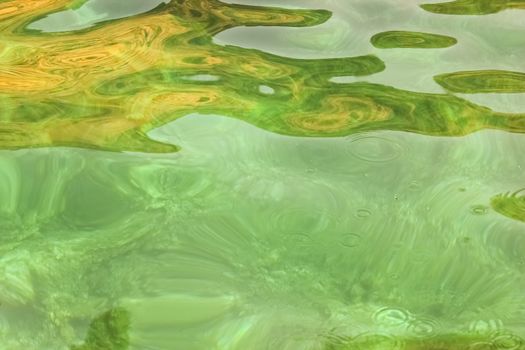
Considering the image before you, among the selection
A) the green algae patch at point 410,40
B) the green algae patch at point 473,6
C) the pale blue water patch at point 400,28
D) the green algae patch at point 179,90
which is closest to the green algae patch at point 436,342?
the green algae patch at point 179,90

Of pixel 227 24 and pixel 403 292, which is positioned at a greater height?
pixel 227 24

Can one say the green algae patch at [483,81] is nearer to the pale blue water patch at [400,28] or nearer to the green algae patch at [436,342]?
the pale blue water patch at [400,28]

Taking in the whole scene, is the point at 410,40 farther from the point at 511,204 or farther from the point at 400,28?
the point at 511,204

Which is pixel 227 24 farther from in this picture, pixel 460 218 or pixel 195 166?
pixel 460 218

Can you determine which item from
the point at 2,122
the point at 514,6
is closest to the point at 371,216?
the point at 2,122

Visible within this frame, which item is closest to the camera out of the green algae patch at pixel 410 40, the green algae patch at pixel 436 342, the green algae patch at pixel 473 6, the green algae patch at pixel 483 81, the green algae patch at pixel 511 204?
the green algae patch at pixel 436 342

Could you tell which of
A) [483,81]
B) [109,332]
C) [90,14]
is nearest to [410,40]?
[483,81]
